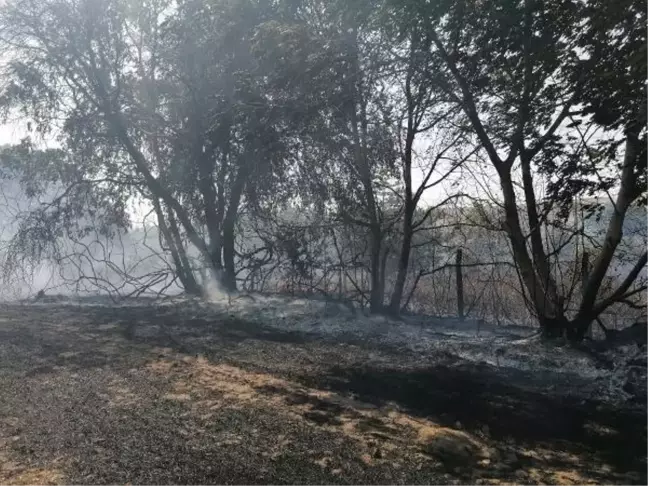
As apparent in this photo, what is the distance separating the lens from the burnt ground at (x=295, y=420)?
3.44 meters

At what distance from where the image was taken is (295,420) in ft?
13.9

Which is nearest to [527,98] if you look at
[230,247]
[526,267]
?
[526,267]

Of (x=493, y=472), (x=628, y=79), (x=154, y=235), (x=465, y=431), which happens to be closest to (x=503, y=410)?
(x=465, y=431)

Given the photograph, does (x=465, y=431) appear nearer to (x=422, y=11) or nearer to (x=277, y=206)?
(x=422, y=11)

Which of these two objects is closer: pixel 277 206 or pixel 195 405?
pixel 195 405

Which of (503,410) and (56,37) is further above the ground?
(56,37)

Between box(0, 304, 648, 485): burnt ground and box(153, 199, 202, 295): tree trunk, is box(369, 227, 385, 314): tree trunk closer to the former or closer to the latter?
box(0, 304, 648, 485): burnt ground

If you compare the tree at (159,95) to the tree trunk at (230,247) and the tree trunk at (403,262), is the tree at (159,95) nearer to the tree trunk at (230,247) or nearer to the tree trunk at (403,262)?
the tree trunk at (230,247)

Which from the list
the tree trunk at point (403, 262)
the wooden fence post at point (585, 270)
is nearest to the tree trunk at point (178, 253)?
the tree trunk at point (403, 262)

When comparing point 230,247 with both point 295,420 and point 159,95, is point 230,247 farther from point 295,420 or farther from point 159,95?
point 295,420

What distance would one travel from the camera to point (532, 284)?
712cm

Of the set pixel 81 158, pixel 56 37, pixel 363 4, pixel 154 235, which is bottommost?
pixel 154 235

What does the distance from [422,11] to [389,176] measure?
3403 mm

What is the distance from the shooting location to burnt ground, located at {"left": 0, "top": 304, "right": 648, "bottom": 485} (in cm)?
344
